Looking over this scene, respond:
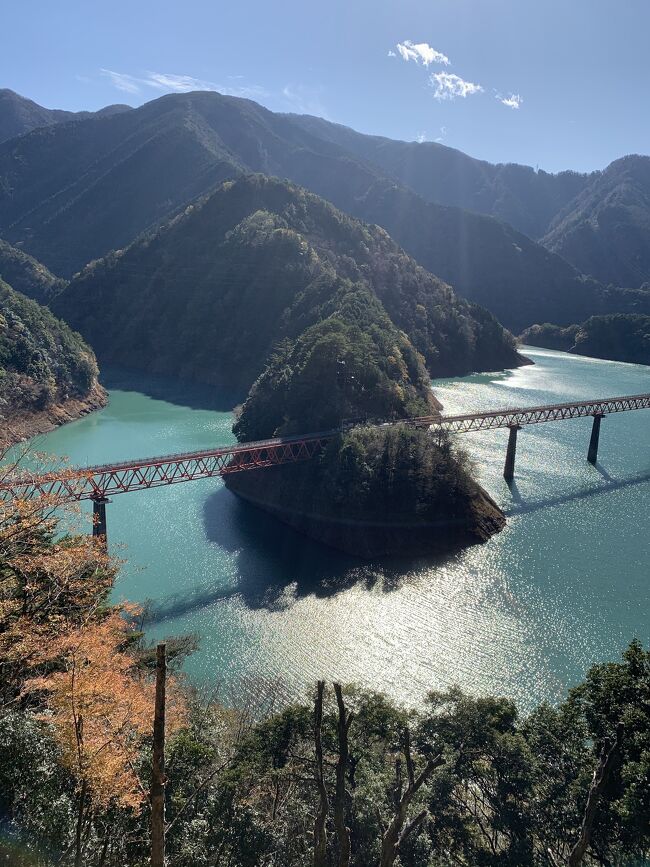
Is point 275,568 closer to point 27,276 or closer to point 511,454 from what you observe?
point 511,454

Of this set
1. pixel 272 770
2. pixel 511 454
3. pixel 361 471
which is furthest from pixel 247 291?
pixel 272 770

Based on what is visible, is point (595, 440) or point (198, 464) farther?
point (595, 440)

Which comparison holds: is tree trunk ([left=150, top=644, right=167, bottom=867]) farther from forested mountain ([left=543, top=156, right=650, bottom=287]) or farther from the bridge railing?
forested mountain ([left=543, top=156, right=650, bottom=287])

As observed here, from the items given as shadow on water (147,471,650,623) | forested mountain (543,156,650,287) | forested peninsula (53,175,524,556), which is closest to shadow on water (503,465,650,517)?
shadow on water (147,471,650,623)

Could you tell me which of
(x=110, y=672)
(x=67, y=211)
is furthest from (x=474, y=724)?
(x=67, y=211)

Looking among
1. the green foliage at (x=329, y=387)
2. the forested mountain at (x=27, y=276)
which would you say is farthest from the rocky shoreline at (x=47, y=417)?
the forested mountain at (x=27, y=276)
